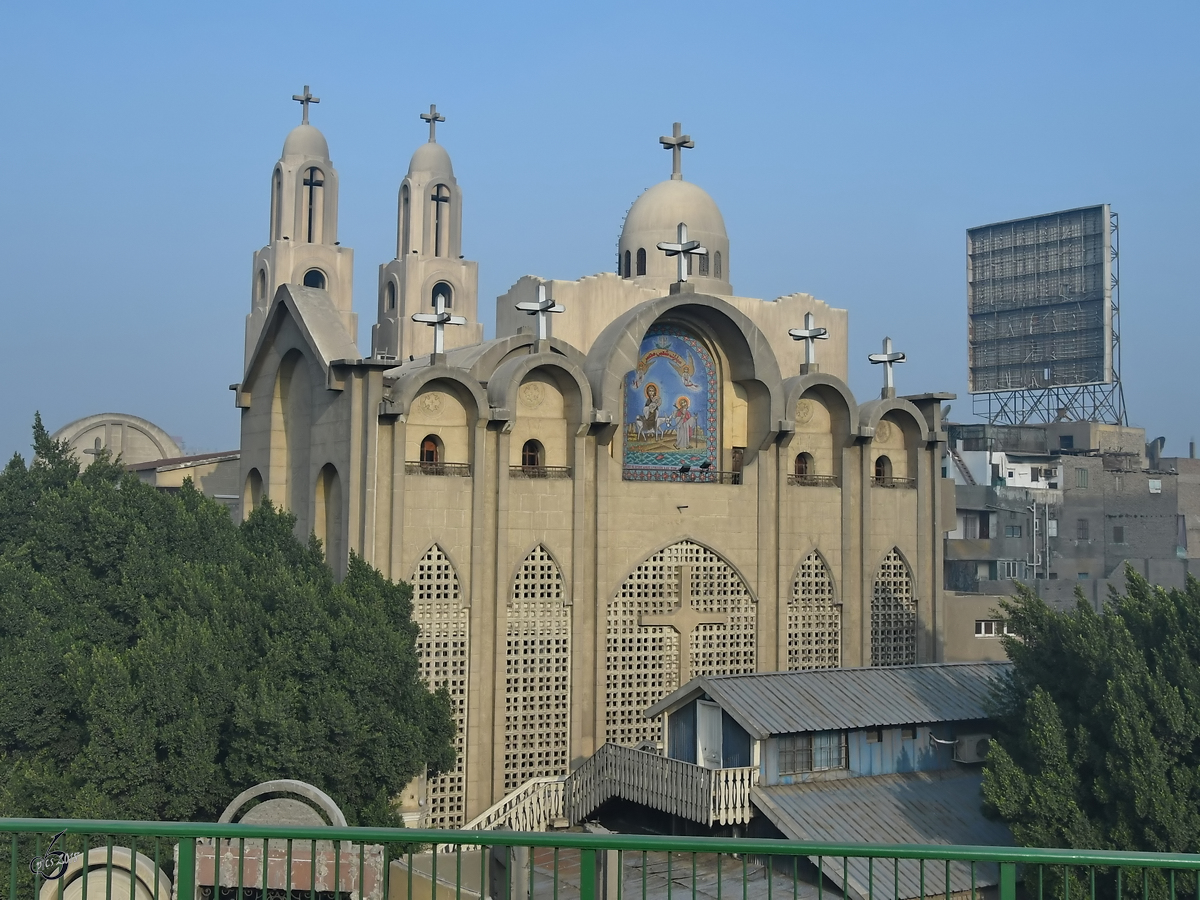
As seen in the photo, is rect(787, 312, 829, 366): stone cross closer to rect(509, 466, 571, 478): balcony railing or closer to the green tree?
rect(509, 466, 571, 478): balcony railing

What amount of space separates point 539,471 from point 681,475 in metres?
3.86

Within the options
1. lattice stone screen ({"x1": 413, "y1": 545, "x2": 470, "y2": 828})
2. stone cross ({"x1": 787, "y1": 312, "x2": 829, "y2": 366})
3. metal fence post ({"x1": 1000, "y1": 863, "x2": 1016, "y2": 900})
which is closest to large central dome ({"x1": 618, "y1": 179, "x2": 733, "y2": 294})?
stone cross ({"x1": 787, "y1": 312, "x2": 829, "y2": 366})

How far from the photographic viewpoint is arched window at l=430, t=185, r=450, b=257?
66562mm

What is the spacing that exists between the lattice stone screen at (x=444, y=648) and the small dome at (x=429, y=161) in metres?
40.2

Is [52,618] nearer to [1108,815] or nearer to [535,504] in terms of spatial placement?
[535,504]

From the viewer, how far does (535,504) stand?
30.5 metres

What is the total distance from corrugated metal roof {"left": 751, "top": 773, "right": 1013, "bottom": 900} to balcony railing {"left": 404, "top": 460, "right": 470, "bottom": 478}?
366 inches

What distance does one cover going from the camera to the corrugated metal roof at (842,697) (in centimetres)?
2644

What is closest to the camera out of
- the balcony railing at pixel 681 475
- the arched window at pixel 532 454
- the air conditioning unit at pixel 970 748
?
the air conditioning unit at pixel 970 748

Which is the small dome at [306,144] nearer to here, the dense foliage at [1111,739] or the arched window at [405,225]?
the arched window at [405,225]

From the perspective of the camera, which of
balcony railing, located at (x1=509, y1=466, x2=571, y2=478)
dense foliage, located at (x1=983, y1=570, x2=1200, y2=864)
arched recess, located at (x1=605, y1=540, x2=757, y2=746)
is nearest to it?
dense foliage, located at (x1=983, y1=570, x2=1200, y2=864)

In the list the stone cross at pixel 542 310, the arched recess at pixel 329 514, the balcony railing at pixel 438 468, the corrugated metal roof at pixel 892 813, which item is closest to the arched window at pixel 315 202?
the stone cross at pixel 542 310

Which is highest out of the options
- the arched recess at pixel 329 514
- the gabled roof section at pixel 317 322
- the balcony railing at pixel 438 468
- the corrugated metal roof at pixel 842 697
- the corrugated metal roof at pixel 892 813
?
the gabled roof section at pixel 317 322

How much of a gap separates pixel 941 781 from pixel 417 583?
11.5 meters
